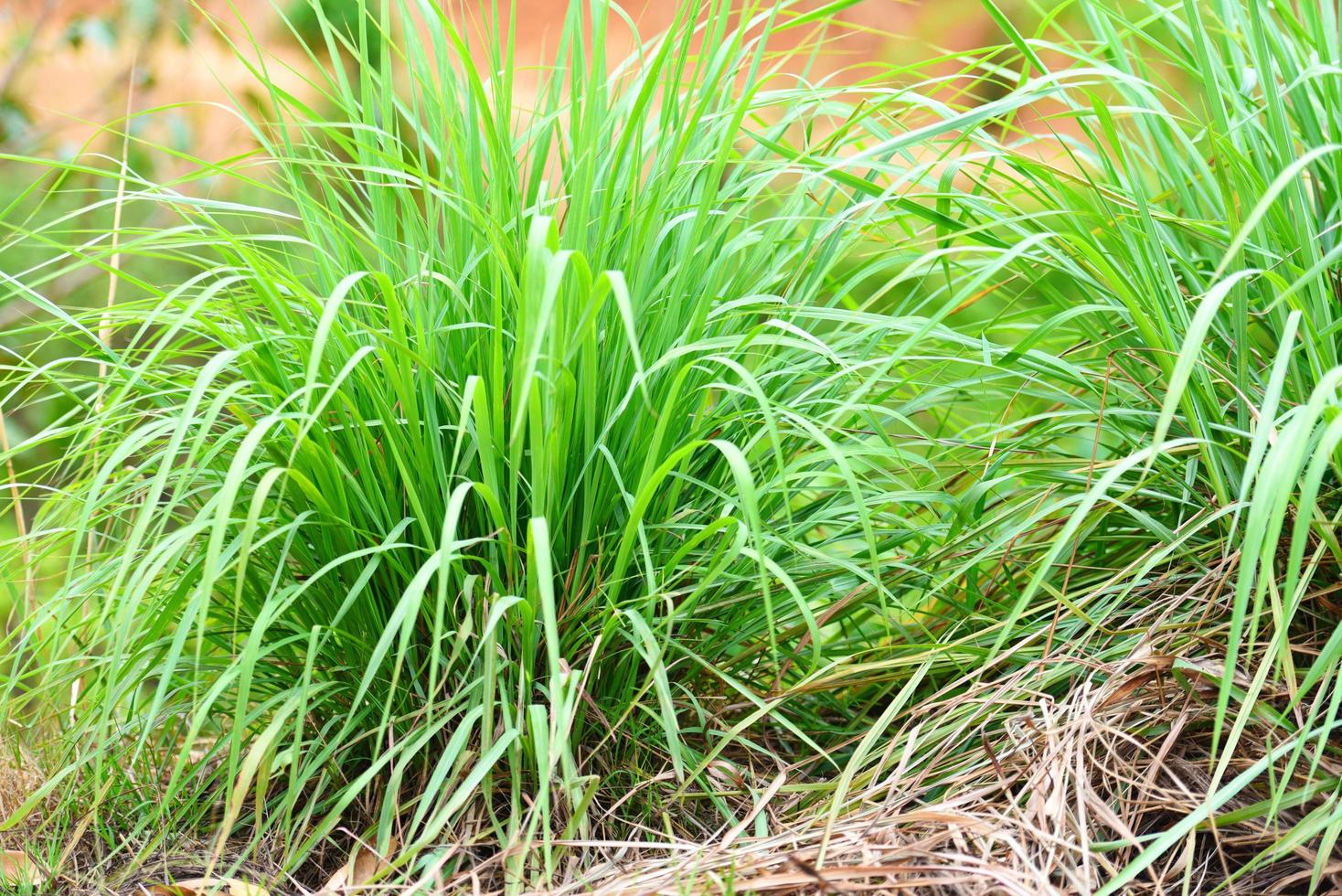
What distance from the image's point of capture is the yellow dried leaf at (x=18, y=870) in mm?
1188

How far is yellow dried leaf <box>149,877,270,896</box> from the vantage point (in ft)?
3.51

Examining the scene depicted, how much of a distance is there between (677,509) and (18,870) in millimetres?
804

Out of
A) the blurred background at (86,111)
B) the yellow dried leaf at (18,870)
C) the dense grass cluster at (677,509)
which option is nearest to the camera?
the dense grass cluster at (677,509)

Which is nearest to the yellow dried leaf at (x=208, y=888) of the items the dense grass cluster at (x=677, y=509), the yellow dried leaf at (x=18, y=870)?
the dense grass cluster at (x=677, y=509)

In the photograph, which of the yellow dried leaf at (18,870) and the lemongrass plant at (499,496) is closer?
the lemongrass plant at (499,496)

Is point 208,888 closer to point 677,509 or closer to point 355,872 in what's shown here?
point 355,872

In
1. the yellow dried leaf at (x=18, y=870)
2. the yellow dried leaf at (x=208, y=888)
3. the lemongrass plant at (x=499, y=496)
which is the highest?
the lemongrass plant at (x=499, y=496)

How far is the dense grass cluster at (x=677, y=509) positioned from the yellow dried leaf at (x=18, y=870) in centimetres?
4

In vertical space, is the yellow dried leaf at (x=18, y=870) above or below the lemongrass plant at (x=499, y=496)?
below

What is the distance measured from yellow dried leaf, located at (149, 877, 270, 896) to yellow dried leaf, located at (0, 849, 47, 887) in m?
0.15

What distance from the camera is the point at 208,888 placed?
110cm

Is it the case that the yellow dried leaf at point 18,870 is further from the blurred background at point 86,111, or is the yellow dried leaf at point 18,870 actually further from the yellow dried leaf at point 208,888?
the blurred background at point 86,111

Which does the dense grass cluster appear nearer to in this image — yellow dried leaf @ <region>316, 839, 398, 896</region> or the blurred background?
yellow dried leaf @ <region>316, 839, 398, 896</region>

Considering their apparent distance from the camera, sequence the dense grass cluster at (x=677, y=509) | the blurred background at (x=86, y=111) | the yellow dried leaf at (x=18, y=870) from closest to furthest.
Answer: the dense grass cluster at (x=677, y=509), the yellow dried leaf at (x=18, y=870), the blurred background at (x=86, y=111)
